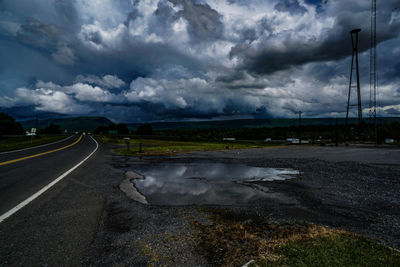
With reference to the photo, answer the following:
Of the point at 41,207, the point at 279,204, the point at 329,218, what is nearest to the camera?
the point at 329,218

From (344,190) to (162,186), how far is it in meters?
7.12

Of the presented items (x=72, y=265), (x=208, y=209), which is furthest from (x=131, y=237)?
(x=208, y=209)

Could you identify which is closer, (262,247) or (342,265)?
(342,265)

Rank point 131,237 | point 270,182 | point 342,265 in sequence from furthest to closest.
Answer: point 270,182 → point 131,237 → point 342,265

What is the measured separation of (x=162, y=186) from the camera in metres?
8.27

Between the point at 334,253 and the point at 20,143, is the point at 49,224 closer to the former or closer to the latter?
the point at 334,253

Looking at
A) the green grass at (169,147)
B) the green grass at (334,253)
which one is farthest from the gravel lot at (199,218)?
the green grass at (169,147)

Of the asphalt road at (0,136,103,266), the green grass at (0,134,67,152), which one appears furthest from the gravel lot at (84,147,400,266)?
the green grass at (0,134,67,152)

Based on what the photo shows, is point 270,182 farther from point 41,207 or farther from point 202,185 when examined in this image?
point 41,207

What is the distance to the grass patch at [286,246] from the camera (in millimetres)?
3078

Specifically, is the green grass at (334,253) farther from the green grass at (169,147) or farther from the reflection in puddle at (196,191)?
the green grass at (169,147)

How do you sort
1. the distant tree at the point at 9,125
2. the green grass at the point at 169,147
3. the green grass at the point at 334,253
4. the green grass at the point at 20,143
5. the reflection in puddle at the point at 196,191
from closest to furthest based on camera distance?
the green grass at the point at 334,253
the reflection in puddle at the point at 196,191
the green grass at the point at 169,147
the green grass at the point at 20,143
the distant tree at the point at 9,125

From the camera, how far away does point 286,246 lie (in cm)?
353

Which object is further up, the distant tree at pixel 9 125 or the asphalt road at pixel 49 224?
the distant tree at pixel 9 125
